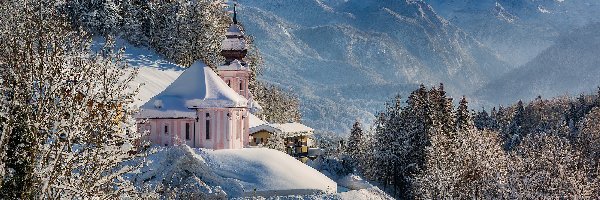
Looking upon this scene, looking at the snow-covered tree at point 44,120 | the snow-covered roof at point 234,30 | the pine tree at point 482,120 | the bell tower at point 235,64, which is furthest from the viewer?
the pine tree at point 482,120

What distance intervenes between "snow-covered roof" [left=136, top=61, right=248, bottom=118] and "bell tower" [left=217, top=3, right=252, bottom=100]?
12.4m

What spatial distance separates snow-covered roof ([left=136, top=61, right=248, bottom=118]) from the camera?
126ft

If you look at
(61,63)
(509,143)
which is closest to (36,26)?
(61,63)

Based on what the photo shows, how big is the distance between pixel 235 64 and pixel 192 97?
15354 mm

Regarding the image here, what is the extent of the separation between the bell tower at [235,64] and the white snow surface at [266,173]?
1601 centimetres

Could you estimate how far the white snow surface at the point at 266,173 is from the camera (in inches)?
1336

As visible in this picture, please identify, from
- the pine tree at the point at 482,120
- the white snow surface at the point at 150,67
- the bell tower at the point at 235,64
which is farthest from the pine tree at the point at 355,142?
the pine tree at the point at 482,120

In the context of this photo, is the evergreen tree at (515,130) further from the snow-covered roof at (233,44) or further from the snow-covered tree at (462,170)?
the snow-covered roof at (233,44)

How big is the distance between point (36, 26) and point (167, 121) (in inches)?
1081

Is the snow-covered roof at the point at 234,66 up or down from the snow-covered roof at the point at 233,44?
down

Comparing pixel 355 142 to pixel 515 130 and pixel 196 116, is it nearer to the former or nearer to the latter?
pixel 196 116

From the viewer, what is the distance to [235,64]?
5419 centimetres

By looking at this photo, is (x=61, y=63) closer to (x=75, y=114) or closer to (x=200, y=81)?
(x=75, y=114)

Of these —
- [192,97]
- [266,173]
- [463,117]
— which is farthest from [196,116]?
[463,117]
